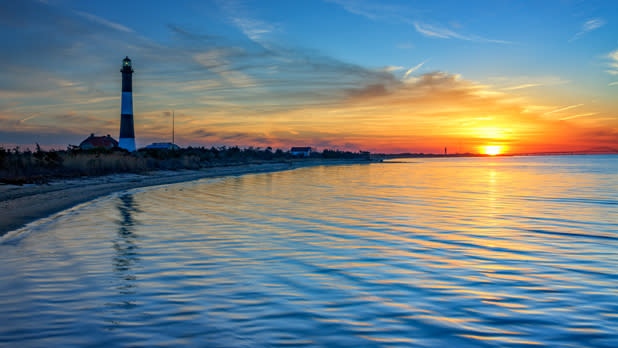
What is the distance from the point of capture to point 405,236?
35.8ft

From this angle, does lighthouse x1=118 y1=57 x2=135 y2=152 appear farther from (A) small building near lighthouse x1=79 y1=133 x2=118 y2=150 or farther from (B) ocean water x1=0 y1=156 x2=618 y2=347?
(B) ocean water x1=0 y1=156 x2=618 y2=347

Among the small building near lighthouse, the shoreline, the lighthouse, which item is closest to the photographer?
the shoreline

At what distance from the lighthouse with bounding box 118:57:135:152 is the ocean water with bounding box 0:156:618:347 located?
4558 cm

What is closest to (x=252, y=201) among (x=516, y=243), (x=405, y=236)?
(x=405, y=236)

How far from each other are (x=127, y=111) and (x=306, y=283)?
184ft

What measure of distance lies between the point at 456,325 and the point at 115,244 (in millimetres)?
7710

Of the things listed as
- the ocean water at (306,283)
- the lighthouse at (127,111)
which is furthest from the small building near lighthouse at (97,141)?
the ocean water at (306,283)

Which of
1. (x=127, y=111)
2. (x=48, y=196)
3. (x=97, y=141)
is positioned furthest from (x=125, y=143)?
(x=48, y=196)

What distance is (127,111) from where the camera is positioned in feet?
183

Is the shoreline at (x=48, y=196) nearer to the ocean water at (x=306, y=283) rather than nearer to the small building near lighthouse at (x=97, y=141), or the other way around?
the ocean water at (x=306, y=283)

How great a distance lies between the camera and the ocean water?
15.0 feet

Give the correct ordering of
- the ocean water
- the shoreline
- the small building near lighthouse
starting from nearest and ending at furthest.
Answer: the ocean water
the shoreline
the small building near lighthouse

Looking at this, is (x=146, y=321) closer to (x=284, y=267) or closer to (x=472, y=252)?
(x=284, y=267)

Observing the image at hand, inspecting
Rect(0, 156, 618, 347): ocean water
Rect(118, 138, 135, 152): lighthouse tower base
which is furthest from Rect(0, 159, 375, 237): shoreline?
Rect(118, 138, 135, 152): lighthouse tower base
